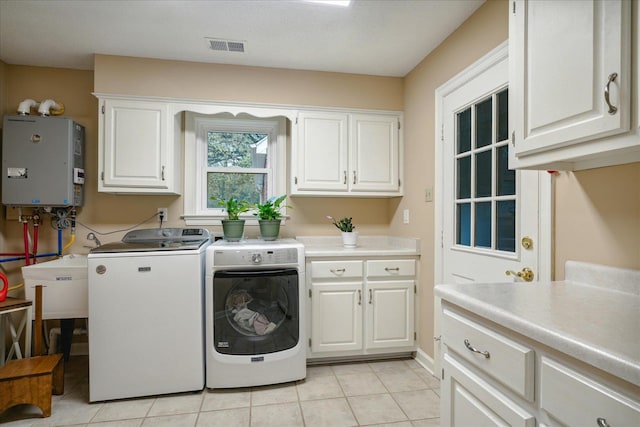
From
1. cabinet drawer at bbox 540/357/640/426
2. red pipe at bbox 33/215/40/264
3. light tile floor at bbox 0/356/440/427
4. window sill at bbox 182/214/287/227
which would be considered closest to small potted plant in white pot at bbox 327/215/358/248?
window sill at bbox 182/214/287/227

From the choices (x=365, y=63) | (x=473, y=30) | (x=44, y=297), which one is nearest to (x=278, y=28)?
(x=365, y=63)

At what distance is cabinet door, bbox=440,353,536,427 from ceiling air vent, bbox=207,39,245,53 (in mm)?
2407

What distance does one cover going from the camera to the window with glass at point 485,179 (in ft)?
6.07

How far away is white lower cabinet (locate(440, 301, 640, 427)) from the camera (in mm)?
712

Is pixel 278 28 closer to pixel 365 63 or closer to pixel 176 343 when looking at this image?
pixel 365 63

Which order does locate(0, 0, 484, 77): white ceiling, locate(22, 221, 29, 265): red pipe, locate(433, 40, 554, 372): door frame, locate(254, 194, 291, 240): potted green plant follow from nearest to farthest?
locate(433, 40, 554, 372): door frame < locate(0, 0, 484, 77): white ceiling < locate(22, 221, 29, 265): red pipe < locate(254, 194, 291, 240): potted green plant

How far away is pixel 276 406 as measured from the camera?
209 centimetres

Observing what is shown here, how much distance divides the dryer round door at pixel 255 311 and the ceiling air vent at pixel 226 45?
1.64 m

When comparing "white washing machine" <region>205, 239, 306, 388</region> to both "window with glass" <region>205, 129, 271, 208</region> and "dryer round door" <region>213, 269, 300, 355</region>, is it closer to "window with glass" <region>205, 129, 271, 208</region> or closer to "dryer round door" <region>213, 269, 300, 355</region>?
"dryer round door" <region>213, 269, 300, 355</region>

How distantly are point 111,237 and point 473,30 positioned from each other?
10.2 ft

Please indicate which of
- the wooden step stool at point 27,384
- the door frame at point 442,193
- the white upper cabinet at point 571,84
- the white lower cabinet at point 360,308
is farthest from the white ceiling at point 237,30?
the wooden step stool at point 27,384

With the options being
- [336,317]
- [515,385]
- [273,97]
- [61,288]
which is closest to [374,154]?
[273,97]

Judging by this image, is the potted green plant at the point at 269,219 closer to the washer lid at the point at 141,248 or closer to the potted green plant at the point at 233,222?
the potted green plant at the point at 233,222

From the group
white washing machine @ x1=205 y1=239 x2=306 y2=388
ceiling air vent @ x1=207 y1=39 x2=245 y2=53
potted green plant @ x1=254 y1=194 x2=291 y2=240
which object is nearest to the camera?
white washing machine @ x1=205 y1=239 x2=306 y2=388
